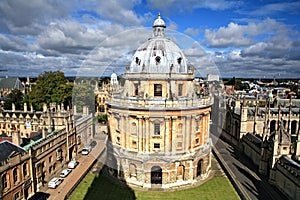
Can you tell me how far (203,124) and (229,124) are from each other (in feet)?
71.4

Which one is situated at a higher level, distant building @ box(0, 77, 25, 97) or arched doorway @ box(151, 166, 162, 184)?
distant building @ box(0, 77, 25, 97)

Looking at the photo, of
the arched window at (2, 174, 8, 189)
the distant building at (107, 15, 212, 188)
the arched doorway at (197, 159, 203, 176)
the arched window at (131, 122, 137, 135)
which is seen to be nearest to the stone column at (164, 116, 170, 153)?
the distant building at (107, 15, 212, 188)

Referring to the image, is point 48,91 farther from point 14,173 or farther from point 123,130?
point 14,173

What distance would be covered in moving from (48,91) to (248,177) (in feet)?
165

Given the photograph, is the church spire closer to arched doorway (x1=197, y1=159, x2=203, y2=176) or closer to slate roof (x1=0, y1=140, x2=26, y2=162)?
arched doorway (x1=197, y1=159, x2=203, y2=176)

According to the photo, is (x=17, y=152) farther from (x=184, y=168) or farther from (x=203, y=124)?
(x=203, y=124)

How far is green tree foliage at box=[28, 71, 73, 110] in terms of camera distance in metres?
59.5

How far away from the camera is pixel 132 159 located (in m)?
31.6

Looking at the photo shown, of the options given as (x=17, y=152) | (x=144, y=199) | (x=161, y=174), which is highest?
(x=17, y=152)

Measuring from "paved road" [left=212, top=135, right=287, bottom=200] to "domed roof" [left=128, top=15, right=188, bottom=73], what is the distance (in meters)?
18.0

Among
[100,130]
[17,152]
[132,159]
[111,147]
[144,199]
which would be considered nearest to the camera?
[17,152]

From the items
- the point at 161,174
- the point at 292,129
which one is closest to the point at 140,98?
the point at 161,174

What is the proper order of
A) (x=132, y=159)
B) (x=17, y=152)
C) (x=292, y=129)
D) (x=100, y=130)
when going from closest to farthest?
(x=17, y=152) → (x=132, y=159) → (x=292, y=129) → (x=100, y=130)

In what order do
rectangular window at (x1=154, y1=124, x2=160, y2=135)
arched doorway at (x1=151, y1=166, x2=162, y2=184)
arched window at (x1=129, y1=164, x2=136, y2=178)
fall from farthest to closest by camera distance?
1. arched window at (x1=129, y1=164, x2=136, y2=178)
2. arched doorway at (x1=151, y1=166, x2=162, y2=184)
3. rectangular window at (x1=154, y1=124, x2=160, y2=135)
